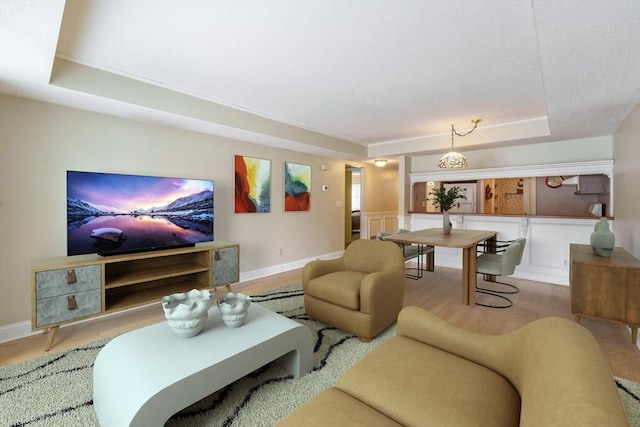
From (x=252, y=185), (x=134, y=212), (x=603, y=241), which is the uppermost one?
(x=252, y=185)

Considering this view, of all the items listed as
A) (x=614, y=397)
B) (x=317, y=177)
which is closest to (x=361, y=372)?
(x=614, y=397)

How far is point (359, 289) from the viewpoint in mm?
2426

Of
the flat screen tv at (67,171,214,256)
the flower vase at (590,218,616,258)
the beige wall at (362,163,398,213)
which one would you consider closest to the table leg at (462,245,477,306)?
the flower vase at (590,218,616,258)

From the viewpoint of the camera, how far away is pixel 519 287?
4016mm

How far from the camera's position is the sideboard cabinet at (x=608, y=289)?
7.55 feet

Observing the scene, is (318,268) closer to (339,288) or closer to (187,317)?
(339,288)

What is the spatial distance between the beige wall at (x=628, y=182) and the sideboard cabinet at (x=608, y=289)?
1.41 ft

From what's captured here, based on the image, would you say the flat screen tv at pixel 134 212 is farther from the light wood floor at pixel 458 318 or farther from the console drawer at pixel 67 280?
the light wood floor at pixel 458 318

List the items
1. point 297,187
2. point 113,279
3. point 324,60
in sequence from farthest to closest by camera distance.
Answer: point 297,187, point 113,279, point 324,60

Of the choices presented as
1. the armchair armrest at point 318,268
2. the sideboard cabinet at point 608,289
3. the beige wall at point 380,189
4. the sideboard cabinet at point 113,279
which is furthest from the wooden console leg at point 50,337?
the beige wall at point 380,189

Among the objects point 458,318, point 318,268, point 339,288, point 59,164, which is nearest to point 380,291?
point 339,288

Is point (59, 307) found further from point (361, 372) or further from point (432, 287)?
point (432, 287)

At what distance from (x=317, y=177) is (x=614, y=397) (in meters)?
5.04

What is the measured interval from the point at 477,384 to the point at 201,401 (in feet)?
5.01
